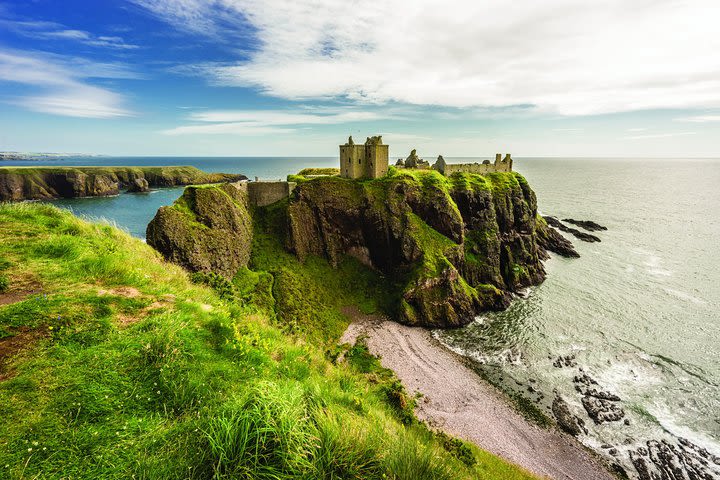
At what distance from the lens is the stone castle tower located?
199 feet

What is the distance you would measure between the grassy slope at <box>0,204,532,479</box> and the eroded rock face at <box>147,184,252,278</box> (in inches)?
926

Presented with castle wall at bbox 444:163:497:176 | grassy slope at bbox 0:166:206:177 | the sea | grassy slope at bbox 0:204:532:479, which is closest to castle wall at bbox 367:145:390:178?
castle wall at bbox 444:163:497:176

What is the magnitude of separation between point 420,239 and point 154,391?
50.6 m

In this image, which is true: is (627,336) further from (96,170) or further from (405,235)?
(96,170)

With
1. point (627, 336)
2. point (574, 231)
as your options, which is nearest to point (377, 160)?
point (627, 336)

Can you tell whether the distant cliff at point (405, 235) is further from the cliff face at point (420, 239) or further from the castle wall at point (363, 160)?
the castle wall at point (363, 160)

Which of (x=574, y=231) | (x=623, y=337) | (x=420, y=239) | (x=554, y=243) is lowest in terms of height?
(x=623, y=337)

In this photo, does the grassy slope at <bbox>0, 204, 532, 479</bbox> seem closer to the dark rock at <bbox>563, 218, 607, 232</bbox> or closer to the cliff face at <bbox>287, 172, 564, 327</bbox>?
the cliff face at <bbox>287, 172, 564, 327</bbox>

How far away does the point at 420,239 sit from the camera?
54.5 metres

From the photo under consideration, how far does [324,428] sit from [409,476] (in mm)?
1629

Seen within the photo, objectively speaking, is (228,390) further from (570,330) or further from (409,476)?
(570,330)

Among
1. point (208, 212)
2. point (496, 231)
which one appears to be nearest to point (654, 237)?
point (496, 231)

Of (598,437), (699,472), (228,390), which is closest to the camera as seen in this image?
(228,390)

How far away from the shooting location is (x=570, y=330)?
4638 centimetres
